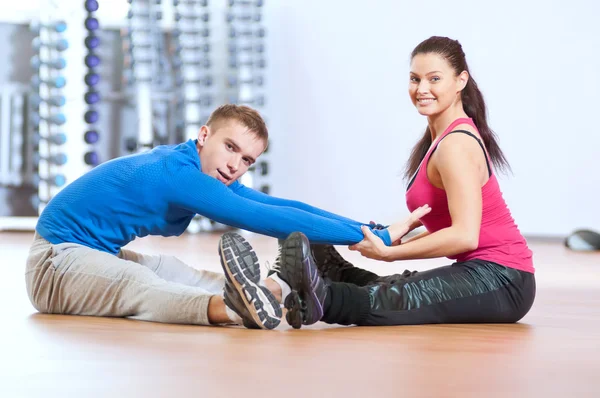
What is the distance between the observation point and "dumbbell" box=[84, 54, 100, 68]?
648cm

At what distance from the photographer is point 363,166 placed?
7422 mm

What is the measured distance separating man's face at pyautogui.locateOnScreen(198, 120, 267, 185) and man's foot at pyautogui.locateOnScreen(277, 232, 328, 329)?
0.37 metres

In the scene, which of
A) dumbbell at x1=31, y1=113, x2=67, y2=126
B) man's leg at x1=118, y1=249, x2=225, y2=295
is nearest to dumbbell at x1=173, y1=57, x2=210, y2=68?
dumbbell at x1=31, y1=113, x2=67, y2=126

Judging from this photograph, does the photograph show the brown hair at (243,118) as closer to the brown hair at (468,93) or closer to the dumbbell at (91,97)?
the brown hair at (468,93)

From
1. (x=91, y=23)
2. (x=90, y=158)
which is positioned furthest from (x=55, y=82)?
(x=90, y=158)

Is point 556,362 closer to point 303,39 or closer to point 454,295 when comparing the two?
point 454,295

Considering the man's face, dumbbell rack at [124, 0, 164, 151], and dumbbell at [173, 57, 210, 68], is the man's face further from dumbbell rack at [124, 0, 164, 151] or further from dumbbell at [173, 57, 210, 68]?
dumbbell at [173, 57, 210, 68]

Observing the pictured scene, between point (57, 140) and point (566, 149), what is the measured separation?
3996mm

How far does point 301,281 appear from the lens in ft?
6.43

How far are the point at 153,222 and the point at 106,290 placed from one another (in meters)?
0.22

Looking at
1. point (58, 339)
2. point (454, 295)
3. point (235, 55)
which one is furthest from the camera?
point (235, 55)

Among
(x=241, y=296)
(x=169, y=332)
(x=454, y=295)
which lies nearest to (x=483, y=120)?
(x=454, y=295)

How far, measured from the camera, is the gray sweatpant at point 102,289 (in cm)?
216

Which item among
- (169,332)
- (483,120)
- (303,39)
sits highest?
(303,39)
